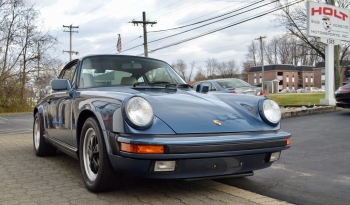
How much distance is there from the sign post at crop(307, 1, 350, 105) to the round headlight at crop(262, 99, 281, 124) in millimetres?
11106

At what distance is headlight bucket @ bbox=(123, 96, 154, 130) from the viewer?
286 centimetres

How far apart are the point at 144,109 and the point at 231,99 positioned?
1190 mm

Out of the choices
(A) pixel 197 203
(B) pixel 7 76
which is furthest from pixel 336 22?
(B) pixel 7 76

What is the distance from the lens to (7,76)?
28312mm

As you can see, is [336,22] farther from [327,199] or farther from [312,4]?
[327,199]

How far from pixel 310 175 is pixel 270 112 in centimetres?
117

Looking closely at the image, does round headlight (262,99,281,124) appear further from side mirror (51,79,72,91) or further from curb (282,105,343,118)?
curb (282,105,343,118)

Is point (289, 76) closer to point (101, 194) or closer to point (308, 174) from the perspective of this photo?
point (308, 174)

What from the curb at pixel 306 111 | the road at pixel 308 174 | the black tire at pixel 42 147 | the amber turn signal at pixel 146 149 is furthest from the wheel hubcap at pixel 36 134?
the curb at pixel 306 111

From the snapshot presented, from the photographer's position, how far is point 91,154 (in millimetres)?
3461

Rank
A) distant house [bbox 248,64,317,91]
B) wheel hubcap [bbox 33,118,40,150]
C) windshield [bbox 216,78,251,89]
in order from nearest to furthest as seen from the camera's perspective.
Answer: wheel hubcap [bbox 33,118,40,150] → windshield [bbox 216,78,251,89] → distant house [bbox 248,64,317,91]

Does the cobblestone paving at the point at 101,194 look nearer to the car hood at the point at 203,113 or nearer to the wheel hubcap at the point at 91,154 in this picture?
the wheel hubcap at the point at 91,154

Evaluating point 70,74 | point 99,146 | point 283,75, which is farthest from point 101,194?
point 283,75

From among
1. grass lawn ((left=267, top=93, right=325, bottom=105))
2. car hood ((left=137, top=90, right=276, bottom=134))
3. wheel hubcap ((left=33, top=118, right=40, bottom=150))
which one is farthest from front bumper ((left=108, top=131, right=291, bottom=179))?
grass lawn ((left=267, top=93, right=325, bottom=105))
